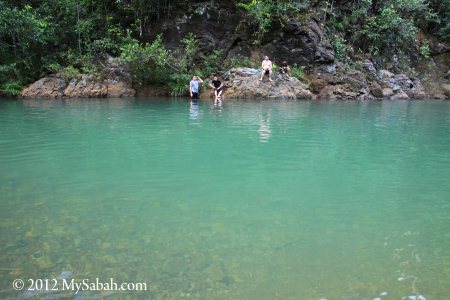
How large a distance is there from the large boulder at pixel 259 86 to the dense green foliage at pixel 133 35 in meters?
1.87

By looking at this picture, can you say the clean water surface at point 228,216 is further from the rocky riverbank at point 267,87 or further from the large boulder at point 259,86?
the rocky riverbank at point 267,87

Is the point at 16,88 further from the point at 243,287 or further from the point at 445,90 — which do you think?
the point at 445,90

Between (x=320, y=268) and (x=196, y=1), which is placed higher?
(x=196, y=1)

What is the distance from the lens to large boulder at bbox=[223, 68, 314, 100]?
21.6m

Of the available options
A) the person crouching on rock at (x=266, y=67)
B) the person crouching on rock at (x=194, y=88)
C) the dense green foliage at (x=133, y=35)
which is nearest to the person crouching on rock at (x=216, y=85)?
the person crouching on rock at (x=194, y=88)

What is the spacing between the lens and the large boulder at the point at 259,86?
21.6 metres

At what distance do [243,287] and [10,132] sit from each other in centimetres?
853

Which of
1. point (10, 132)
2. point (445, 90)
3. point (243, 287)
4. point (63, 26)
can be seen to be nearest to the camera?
point (243, 287)

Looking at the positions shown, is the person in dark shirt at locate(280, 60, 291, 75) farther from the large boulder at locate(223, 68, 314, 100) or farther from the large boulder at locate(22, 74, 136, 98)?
the large boulder at locate(22, 74, 136, 98)

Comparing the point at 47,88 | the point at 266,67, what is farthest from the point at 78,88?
the point at 266,67

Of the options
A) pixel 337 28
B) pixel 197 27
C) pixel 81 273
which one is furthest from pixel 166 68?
pixel 81 273

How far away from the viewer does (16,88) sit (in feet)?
72.3

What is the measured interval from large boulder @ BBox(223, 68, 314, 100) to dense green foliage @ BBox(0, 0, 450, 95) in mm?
1872

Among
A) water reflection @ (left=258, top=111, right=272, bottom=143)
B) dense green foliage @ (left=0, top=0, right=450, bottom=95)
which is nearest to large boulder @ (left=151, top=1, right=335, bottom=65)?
dense green foliage @ (left=0, top=0, right=450, bottom=95)
